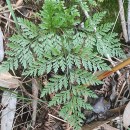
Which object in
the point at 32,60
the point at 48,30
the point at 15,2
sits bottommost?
the point at 32,60

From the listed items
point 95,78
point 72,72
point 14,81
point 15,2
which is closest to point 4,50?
point 14,81

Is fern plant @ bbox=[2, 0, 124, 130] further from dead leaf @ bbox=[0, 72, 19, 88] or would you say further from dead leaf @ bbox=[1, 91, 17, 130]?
dead leaf @ bbox=[1, 91, 17, 130]

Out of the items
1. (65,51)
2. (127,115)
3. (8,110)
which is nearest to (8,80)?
(8,110)

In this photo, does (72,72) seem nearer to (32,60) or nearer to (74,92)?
(74,92)

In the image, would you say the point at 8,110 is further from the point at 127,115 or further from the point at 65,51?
A: the point at 127,115

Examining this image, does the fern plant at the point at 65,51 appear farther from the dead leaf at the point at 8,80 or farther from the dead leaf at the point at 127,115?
the dead leaf at the point at 127,115

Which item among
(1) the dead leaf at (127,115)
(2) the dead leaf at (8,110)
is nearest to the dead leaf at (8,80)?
(2) the dead leaf at (8,110)
